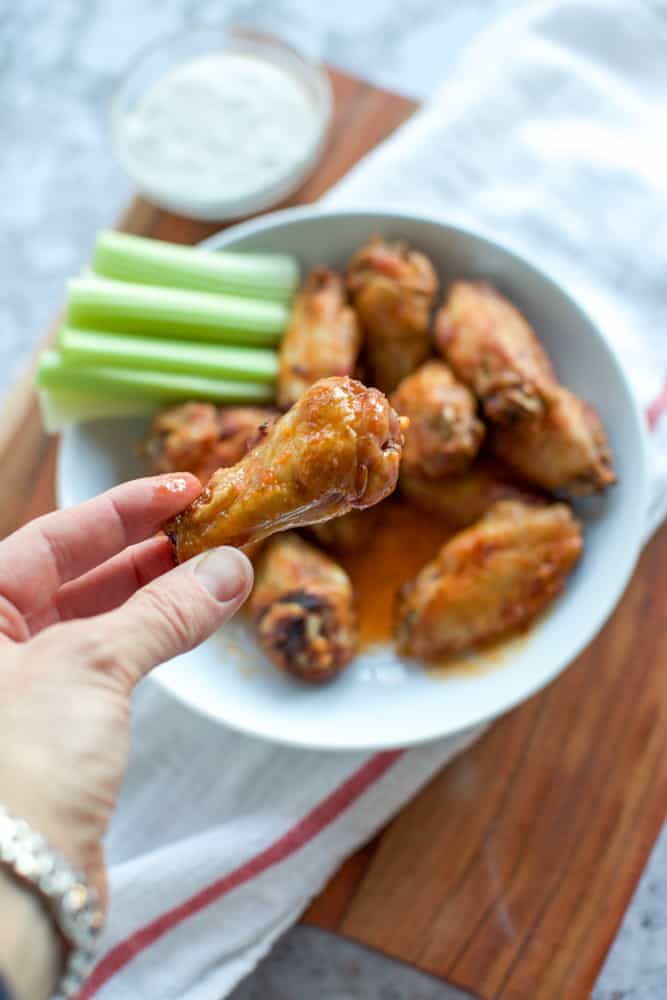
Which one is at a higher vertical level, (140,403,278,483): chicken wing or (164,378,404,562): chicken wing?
(164,378,404,562): chicken wing

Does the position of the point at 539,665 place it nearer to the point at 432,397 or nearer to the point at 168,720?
the point at 432,397

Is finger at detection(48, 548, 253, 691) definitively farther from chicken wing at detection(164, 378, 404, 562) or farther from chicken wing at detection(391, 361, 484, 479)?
chicken wing at detection(391, 361, 484, 479)

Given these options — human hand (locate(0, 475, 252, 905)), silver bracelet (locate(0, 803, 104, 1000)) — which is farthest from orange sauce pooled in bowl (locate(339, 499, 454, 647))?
silver bracelet (locate(0, 803, 104, 1000))

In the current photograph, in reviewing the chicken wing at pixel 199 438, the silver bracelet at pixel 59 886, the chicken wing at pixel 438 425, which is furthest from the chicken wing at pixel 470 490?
the silver bracelet at pixel 59 886

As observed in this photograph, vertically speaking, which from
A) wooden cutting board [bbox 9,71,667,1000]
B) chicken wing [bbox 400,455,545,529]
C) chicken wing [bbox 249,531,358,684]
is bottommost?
wooden cutting board [bbox 9,71,667,1000]

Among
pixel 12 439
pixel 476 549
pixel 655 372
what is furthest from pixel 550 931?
pixel 12 439

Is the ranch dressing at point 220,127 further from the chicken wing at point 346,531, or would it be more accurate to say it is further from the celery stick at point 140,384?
the chicken wing at point 346,531

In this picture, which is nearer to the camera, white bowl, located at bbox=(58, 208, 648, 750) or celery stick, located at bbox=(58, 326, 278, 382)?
white bowl, located at bbox=(58, 208, 648, 750)
